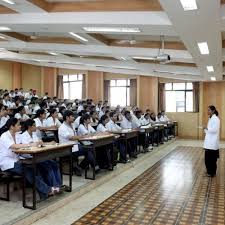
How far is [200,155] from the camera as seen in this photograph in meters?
9.97

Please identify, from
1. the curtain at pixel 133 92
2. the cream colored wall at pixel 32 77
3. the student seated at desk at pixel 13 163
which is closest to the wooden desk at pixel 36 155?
the student seated at desk at pixel 13 163

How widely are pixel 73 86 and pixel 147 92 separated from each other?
14.4 feet

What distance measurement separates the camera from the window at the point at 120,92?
55.2 feet

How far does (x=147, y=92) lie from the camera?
1636cm

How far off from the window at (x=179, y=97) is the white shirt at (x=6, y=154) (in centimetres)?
1251

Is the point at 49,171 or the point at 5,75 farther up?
the point at 5,75

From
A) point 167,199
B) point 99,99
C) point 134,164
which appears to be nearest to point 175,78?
point 99,99

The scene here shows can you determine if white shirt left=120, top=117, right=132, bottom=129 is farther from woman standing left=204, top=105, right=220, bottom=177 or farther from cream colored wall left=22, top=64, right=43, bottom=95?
cream colored wall left=22, top=64, right=43, bottom=95

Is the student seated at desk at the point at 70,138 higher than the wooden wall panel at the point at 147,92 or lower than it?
lower

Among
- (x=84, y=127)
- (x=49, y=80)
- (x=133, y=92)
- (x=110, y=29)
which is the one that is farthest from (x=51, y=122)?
(x=49, y=80)

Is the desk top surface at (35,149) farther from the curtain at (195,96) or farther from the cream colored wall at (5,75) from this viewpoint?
the cream colored wall at (5,75)

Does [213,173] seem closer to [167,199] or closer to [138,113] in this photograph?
[167,199]

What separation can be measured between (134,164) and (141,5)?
4.13 m

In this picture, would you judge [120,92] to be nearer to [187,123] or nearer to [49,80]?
[187,123]
